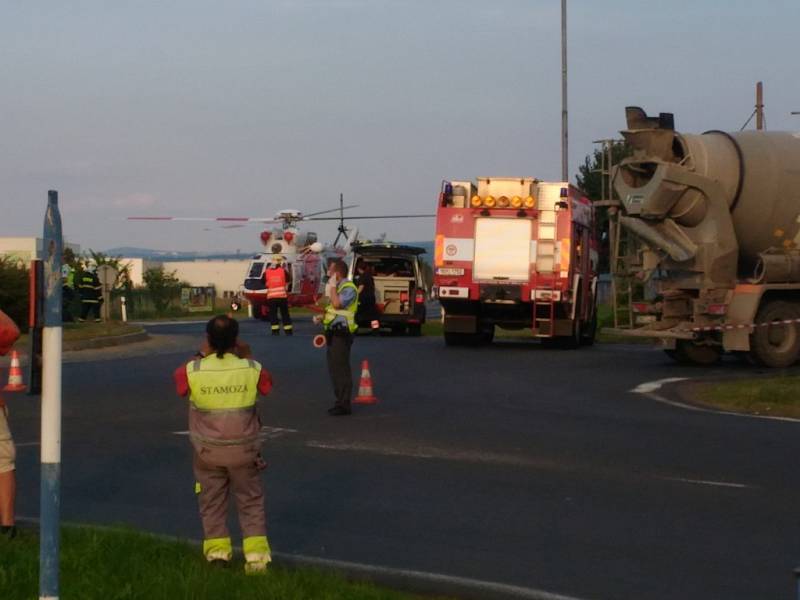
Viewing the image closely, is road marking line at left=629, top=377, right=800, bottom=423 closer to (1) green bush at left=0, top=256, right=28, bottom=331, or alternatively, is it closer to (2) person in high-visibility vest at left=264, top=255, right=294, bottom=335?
(2) person in high-visibility vest at left=264, top=255, right=294, bottom=335

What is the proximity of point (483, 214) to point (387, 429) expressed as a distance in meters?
12.6

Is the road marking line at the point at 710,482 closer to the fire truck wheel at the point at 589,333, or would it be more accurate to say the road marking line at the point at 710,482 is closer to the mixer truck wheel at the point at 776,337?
the mixer truck wheel at the point at 776,337

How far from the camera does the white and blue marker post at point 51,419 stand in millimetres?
5520

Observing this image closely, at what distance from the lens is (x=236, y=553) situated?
787 centimetres

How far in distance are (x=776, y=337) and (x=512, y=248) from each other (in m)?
6.22

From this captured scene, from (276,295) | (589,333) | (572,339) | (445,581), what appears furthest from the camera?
(276,295)

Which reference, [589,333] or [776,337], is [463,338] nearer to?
[589,333]

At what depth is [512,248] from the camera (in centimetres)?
2608

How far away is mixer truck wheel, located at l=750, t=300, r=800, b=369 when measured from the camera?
69.0ft

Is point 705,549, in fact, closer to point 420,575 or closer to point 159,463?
point 420,575

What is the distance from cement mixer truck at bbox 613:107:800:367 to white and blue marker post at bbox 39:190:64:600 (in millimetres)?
15776

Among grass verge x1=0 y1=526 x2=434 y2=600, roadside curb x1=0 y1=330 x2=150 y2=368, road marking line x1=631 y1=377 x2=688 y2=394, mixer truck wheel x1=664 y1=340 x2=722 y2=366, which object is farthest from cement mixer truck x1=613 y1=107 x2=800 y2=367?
grass verge x1=0 y1=526 x2=434 y2=600

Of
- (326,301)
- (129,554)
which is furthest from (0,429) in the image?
(326,301)

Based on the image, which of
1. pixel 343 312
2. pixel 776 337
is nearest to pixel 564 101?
pixel 776 337
